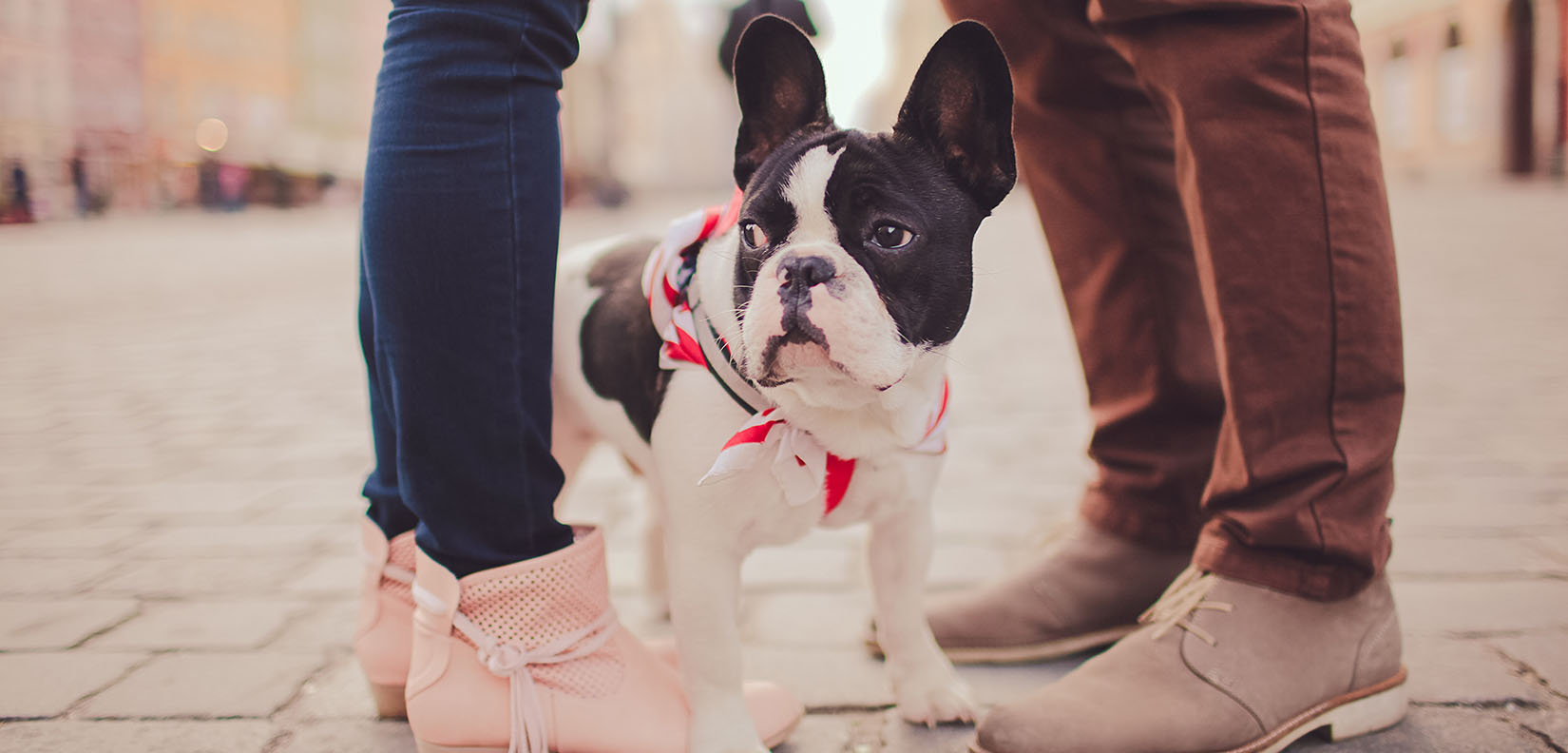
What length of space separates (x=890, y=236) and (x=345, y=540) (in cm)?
186

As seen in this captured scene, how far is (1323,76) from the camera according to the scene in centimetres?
154

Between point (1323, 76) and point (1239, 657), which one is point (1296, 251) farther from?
point (1239, 657)

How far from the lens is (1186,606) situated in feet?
5.47

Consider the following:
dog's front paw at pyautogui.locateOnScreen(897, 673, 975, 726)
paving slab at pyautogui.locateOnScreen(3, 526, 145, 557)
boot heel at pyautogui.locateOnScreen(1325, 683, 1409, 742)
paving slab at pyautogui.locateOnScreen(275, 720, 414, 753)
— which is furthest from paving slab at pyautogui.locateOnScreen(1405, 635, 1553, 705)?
paving slab at pyautogui.locateOnScreen(3, 526, 145, 557)

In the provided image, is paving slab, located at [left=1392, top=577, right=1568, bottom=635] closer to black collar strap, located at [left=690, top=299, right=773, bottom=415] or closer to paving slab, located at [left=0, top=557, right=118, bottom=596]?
black collar strap, located at [left=690, top=299, right=773, bottom=415]

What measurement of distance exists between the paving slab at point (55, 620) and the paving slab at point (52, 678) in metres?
0.06

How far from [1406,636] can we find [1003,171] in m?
1.22

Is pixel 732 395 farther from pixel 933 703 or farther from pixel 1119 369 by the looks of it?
pixel 1119 369

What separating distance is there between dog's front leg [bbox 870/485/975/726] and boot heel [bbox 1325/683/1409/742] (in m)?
0.55

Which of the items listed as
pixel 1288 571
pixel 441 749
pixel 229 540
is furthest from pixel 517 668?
pixel 229 540

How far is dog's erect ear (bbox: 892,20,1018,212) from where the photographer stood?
4.81 feet

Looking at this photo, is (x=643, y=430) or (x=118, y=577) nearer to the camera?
(x=643, y=430)

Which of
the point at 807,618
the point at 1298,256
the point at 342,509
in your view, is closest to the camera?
the point at 1298,256

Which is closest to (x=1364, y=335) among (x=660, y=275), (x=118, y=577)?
(x=660, y=275)
